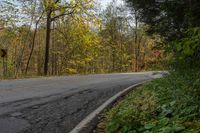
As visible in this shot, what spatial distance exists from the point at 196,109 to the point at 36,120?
3026 mm

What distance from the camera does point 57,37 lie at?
4506cm

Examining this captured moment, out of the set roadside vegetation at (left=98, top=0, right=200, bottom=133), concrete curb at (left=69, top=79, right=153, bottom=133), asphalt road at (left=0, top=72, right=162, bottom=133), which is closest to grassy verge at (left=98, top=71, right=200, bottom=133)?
roadside vegetation at (left=98, top=0, right=200, bottom=133)

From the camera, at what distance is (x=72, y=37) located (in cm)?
3247

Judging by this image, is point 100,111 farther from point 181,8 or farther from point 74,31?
point 74,31

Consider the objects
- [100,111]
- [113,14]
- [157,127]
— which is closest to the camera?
[157,127]

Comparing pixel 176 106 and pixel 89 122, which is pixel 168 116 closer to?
pixel 176 106

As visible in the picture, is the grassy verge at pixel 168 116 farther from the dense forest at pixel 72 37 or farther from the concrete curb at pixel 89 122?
the dense forest at pixel 72 37

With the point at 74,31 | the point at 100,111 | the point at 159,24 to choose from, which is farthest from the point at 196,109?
the point at 74,31

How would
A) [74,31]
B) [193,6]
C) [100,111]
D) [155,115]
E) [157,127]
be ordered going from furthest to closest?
1. [74,31]
2. [193,6]
3. [100,111]
4. [155,115]
5. [157,127]

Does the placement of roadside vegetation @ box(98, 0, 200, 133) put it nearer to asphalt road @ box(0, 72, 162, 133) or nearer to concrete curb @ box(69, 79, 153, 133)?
concrete curb @ box(69, 79, 153, 133)

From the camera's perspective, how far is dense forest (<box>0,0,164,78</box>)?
2659 cm

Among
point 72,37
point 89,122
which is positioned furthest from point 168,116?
point 72,37

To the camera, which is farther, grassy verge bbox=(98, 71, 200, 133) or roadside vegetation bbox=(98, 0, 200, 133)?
grassy verge bbox=(98, 71, 200, 133)

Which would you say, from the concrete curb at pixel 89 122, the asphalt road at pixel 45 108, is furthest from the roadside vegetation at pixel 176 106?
the asphalt road at pixel 45 108
